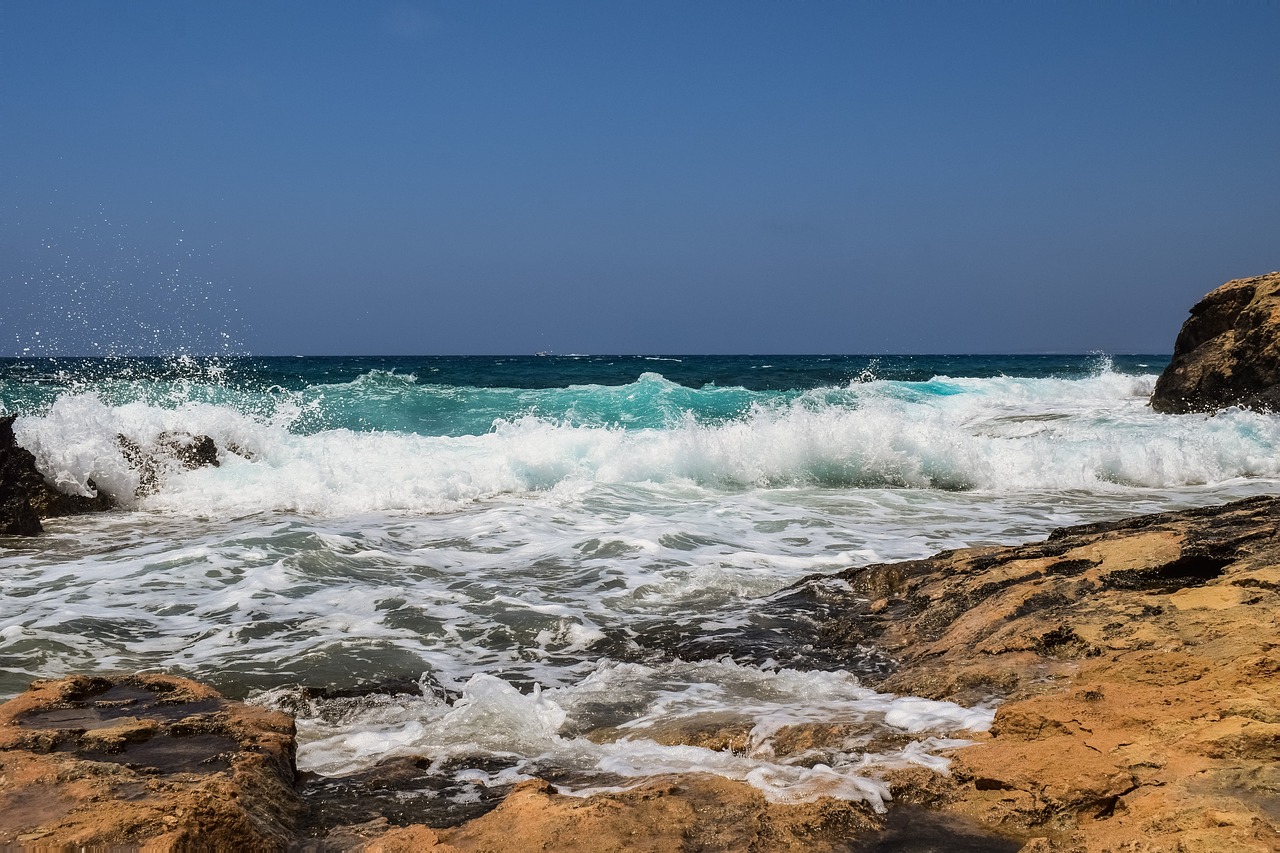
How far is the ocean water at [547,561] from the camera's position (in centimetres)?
317

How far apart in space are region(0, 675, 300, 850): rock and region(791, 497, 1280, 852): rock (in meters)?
1.79

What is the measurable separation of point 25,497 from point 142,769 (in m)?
6.67

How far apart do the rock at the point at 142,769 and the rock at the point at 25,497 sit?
18.3 feet

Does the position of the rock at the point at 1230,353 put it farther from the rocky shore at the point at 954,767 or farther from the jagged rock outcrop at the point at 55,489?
the jagged rock outcrop at the point at 55,489

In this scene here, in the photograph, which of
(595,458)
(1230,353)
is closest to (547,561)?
(595,458)

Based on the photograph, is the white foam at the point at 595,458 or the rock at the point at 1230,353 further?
the rock at the point at 1230,353

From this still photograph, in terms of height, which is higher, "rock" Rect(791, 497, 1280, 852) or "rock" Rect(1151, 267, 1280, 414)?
"rock" Rect(1151, 267, 1280, 414)

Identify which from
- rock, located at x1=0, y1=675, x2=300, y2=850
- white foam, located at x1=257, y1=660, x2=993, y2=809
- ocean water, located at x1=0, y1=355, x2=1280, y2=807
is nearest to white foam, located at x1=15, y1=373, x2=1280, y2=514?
ocean water, located at x1=0, y1=355, x2=1280, y2=807

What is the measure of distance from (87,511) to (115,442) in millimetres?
1040

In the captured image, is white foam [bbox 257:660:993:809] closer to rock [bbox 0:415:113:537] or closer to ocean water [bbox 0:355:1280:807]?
ocean water [bbox 0:355:1280:807]

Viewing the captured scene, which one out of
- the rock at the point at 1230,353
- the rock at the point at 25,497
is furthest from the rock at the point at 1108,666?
the rock at the point at 1230,353

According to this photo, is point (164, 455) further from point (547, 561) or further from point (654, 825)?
point (654, 825)

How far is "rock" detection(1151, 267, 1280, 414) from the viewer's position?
45.0 ft

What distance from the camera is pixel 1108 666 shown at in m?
3.02
